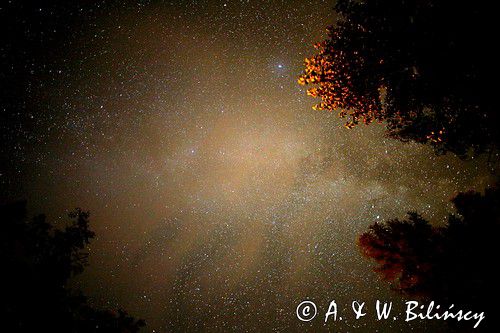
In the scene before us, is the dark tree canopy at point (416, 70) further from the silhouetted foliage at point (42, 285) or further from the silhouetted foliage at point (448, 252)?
the silhouetted foliage at point (42, 285)

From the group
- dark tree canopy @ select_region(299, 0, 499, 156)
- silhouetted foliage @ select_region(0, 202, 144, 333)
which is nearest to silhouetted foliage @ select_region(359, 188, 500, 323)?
dark tree canopy @ select_region(299, 0, 499, 156)

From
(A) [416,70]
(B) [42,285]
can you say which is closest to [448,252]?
(A) [416,70]

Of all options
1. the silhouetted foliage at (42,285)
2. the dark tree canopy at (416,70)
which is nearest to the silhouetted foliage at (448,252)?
the dark tree canopy at (416,70)

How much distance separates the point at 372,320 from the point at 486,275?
21377 cm

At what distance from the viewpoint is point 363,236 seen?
501 centimetres

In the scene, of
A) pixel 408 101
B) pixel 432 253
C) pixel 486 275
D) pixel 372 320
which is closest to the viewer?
pixel 486 275

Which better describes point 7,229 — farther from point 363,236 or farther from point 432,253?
point 432,253

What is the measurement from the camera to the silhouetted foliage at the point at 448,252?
12.1ft

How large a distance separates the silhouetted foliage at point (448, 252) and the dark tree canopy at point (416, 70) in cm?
216

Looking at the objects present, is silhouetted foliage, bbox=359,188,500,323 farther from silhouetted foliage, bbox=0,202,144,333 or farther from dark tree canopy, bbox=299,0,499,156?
silhouetted foliage, bbox=0,202,144,333

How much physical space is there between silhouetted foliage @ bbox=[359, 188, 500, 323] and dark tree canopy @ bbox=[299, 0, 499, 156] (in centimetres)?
216

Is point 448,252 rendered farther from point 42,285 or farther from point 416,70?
point 42,285

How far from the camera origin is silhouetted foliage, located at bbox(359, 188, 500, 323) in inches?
145

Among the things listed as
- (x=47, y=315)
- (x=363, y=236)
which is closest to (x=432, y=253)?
(x=363, y=236)
